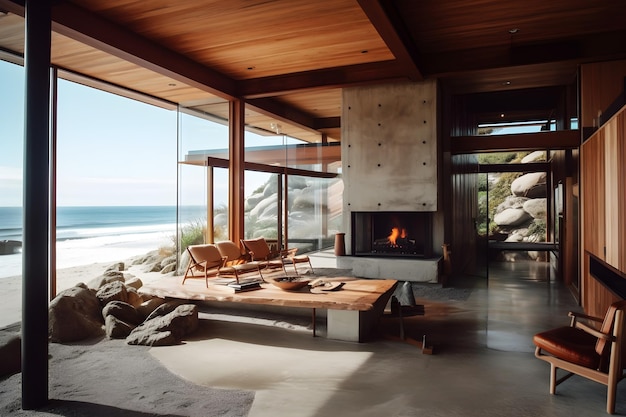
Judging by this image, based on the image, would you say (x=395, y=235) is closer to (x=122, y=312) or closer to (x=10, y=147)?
(x=122, y=312)

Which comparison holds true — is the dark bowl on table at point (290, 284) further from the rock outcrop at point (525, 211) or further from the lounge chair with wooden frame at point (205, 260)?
the rock outcrop at point (525, 211)

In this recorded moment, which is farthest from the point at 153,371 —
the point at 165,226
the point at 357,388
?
the point at 165,226

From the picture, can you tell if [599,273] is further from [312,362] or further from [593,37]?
[312,362]

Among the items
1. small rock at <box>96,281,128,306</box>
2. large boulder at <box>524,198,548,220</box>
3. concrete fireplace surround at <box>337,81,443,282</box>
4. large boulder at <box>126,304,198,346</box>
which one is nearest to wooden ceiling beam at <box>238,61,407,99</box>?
concrete fireplace surround at <box>337,81,443,282</box>

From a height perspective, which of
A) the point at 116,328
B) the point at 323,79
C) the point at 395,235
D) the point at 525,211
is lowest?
the point at 116,328

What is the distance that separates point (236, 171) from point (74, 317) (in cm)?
453

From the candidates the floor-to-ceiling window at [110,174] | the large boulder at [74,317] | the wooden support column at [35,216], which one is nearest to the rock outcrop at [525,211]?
the large boulder at [74,317]

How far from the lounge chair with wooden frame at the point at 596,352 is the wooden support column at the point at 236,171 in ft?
20.9

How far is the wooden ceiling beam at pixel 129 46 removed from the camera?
520cm

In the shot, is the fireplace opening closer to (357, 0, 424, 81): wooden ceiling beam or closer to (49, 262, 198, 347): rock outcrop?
(357, 0, 424, 81): wooden ceiling beam

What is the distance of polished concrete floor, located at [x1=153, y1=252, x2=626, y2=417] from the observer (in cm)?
318

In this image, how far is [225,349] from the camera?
4.61m

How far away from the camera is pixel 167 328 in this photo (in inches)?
194

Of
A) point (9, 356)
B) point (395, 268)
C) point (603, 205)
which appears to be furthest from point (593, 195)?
point (9, 356)
